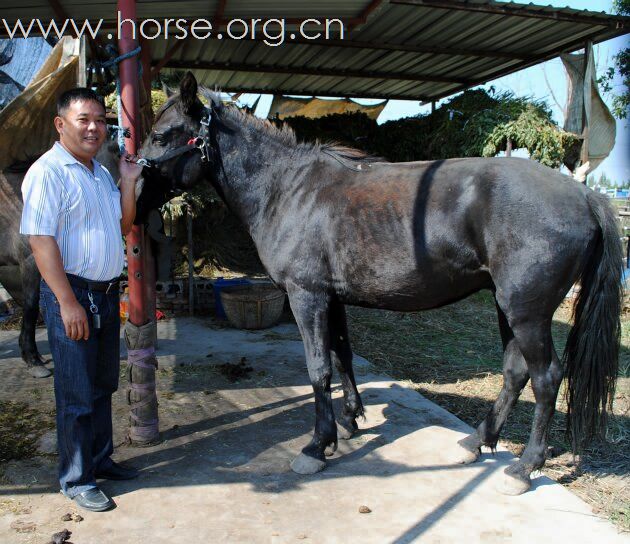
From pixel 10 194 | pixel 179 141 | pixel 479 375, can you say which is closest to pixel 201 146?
pixel 179 141

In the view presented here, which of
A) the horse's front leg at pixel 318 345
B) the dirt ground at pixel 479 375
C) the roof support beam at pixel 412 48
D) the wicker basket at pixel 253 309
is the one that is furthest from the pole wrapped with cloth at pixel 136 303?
the roof support beam at pixel 412 48

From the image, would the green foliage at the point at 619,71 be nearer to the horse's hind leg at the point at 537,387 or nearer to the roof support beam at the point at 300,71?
the roof support beam at the point at 300,71

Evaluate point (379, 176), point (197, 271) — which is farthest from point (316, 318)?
point (197, 271)

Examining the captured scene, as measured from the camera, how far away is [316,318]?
293 centimetres

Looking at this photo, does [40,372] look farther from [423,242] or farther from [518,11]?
[518,11]

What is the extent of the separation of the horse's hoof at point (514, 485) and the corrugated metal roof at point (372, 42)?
153 inches

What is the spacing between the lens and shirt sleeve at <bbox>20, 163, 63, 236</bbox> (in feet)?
6.91

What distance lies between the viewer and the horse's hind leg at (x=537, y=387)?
8.44ft

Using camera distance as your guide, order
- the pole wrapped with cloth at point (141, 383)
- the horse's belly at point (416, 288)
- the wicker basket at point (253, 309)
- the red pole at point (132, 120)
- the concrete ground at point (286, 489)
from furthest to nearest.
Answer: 1. the wicker basket at point (253, 309)
2. the pole wrapped with cloth at point (141, 383)
3. the red pole at point (132, 120)
4. the horse's belly at point (416, 288)
5. the concrete ground at point (286, 489)

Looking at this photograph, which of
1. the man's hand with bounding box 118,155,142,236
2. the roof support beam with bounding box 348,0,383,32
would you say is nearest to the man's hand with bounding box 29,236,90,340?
the man's hand with bounding box 118,155,142,236

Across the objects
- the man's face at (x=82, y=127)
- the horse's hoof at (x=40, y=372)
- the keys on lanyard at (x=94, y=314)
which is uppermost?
the man's face at (x=82, y=127)

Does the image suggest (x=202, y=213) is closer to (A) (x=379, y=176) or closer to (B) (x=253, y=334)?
(B) (x=253, y=334)

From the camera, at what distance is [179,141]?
2.99 m

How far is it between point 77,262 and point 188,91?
1.22 m
